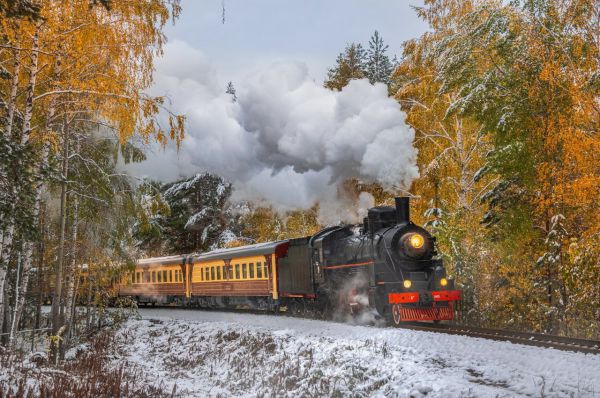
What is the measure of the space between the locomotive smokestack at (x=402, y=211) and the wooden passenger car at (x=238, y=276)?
5.17 meters

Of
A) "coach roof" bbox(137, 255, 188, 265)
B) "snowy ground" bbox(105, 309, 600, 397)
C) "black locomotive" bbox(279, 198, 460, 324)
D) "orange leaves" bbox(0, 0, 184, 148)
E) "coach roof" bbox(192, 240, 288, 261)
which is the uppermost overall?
"orange leaves" bbox(0, 0, 184, 148)

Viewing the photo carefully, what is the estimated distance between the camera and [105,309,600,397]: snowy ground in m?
7.96

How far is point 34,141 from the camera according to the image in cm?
1107

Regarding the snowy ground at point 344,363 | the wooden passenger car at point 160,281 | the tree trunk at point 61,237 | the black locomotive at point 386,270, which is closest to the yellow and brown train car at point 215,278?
the wooden passenger car at point 160,281

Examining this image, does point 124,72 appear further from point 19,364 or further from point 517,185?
point 517,185

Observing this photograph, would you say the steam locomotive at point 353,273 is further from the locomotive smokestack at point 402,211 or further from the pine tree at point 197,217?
the pine tree at point 197,217

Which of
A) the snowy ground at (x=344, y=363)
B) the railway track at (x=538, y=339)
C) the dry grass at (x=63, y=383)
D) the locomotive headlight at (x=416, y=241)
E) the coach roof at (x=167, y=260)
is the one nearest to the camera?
the snowy ground at (x=344, y=363)

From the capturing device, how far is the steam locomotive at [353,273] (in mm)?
14016

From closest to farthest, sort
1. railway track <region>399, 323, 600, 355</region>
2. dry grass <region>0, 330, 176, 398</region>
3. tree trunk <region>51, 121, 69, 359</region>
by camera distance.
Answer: dry grass <region>0, 330, 176, 398</region>
railway track <region>399, 323, 600, 355</region>
tree trunk <region>51, 121, 69, 359</region>

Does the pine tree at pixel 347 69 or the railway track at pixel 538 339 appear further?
the pine tree at pixel 347 69

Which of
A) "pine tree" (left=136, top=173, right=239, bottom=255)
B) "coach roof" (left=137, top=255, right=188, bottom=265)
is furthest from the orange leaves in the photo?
"pine tree" (left=136, top=173, right=239, bottom=255)

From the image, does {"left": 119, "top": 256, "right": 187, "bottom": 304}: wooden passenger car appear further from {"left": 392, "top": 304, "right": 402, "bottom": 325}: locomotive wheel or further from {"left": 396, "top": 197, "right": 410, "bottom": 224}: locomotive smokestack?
{"left": 392, "top": 304, "right": 402, "bottom": 325}: locomotive wheel

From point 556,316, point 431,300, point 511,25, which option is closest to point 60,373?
point 431,300

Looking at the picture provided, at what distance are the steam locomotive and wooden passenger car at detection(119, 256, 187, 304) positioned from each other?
4266 mm
